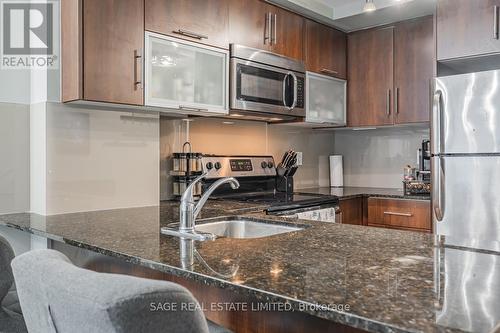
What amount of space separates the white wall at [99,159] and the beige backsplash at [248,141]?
27cm

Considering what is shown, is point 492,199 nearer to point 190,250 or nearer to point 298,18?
point 298,18

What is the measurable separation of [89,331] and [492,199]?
2547 millimetres

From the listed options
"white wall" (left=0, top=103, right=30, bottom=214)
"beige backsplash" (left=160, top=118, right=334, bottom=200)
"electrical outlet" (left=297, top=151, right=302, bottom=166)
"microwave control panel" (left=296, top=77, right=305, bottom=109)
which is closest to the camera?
"white wall" (left=0, top=103, right=30, bottom=214)

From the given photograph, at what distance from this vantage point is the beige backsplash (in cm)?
288

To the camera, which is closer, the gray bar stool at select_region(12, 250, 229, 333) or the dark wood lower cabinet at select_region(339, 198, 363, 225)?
the gray bar stool at select_region(12, 250, 229, 333)

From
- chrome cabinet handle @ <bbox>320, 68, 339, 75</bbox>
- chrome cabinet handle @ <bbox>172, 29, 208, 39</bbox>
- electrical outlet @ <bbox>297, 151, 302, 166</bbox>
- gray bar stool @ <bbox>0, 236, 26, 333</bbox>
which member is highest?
chrome cabinet handle @ <bbox>320, 68, 339, 75</bbox>

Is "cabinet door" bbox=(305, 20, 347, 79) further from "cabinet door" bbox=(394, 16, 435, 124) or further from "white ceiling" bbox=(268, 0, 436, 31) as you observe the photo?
"cabinet door" bbox=(394, 16, 435, 124)

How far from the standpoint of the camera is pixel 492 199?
2.58 metres

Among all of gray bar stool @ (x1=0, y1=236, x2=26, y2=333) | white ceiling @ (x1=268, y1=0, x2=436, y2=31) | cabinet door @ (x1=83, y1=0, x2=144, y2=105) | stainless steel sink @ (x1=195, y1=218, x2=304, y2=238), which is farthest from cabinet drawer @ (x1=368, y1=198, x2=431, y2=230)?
gray bar stool @ (x1=0, y1=236, x2=26, y2=333)

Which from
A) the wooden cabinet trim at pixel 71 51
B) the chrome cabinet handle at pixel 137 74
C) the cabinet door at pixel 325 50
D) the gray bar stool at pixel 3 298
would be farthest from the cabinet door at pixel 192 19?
the gray bar stool at pixel 3 298

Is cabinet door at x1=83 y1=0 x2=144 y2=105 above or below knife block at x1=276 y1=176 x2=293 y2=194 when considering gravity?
above

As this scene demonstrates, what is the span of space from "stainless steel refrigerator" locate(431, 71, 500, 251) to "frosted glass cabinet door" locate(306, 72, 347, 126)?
96 cm

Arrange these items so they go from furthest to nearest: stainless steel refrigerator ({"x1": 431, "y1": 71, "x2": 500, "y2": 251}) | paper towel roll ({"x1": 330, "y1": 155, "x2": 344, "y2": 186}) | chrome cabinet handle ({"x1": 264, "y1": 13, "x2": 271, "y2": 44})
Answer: paper towel roll ({"x1": 330, "y1": 155, "x2": 344, "y2": 186}) < chrome cabinet handle ({"x1": 264, "y1": 13, "x2": 271, "y2": 44}) < stainless steel refrigerator ({"x1": 431, "y1": 71, "x2": 500, "y2": 251})

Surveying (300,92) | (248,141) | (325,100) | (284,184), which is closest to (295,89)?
(300,92)
